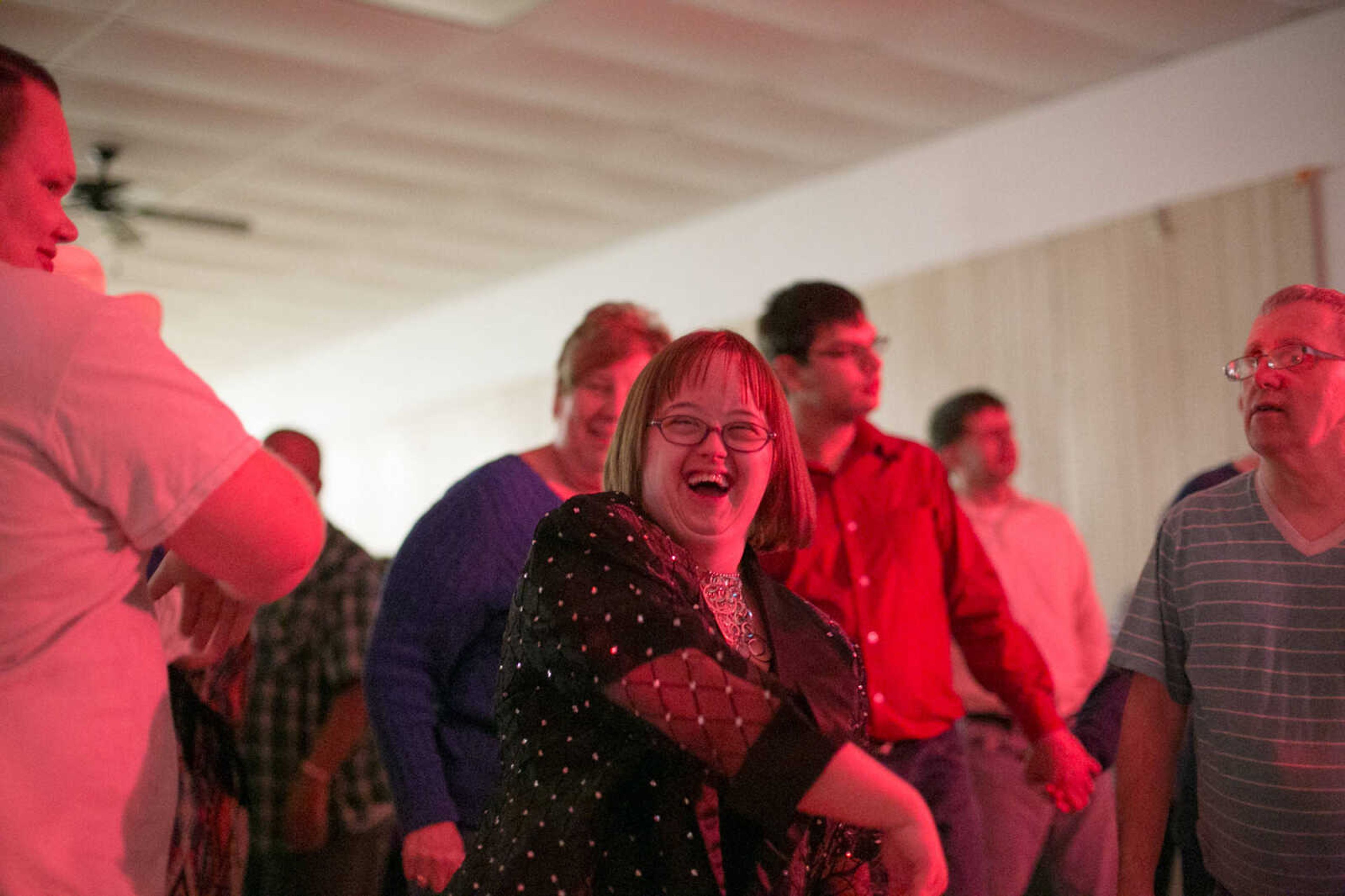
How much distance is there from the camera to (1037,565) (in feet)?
12.4

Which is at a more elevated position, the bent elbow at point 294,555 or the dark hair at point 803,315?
the dark hair at point 803,315

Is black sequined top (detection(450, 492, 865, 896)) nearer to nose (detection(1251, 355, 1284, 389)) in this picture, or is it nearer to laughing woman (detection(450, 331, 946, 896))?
laughing woman (detection(450, 331, 946, 896))

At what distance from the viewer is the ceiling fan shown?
641 centimetres

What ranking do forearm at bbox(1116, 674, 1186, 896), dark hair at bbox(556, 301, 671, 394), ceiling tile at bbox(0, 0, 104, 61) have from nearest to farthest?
1. forearm at bbox(1116, 674, 1186, 896)
2. dark hair at bbox(556, 301, 671, 394)
3. ceiling tile at bbox(0, 0, 104, 61)

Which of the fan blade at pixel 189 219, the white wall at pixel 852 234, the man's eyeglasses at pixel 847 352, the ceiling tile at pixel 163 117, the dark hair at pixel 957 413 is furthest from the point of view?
the fan blade at pixel 189 219

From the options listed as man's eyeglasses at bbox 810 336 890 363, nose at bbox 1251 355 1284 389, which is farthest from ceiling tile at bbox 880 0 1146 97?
nose at bbox 1251 355 1284 389

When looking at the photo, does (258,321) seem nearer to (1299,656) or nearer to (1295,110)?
(1295,110)

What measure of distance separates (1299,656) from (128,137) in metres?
6.03

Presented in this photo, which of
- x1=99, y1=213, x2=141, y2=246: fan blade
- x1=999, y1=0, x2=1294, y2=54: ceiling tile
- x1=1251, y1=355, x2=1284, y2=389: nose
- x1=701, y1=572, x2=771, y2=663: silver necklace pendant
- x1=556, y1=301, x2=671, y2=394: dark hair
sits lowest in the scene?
x1=701, y1=572, x2=771, y2=663: silver necklace pendant

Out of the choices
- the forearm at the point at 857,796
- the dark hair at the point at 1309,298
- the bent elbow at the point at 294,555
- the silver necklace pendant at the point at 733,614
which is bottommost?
the forearm at the point at 857,796

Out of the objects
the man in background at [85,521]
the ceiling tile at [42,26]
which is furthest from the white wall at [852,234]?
the man in background at [85,521]

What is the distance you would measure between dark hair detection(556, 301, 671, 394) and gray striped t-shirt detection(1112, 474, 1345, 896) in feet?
3.41

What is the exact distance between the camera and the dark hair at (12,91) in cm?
127

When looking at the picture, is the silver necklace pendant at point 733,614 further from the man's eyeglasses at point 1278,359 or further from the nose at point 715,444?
the man's eyeglasses at point 1278,359
